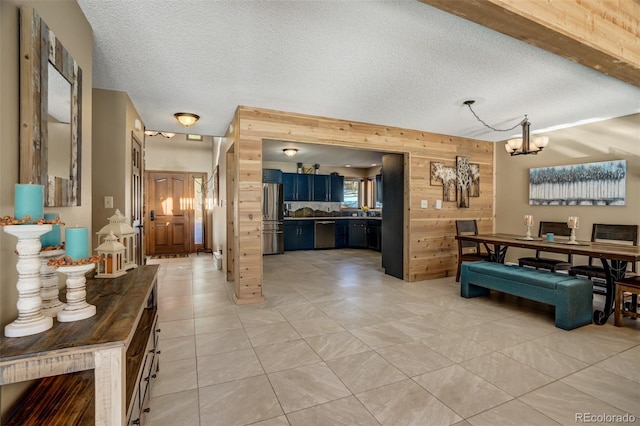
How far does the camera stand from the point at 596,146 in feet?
14.2

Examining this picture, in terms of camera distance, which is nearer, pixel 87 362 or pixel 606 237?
pixel 87 362

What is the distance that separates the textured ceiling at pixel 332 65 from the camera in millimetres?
1945

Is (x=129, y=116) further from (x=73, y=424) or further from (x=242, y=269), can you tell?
(x=73, y=424)

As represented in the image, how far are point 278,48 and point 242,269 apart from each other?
250 centimetres

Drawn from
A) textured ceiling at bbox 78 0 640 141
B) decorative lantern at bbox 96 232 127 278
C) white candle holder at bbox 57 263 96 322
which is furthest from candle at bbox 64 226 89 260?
textured ceiling at bbox 78 0 640 141

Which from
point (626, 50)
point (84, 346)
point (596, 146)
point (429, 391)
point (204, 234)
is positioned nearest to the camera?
point (84, 346)

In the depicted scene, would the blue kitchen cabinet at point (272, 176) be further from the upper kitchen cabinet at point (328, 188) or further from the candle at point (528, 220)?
the candle at point (528, 220)

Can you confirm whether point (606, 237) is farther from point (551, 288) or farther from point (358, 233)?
A: point (358, 233)

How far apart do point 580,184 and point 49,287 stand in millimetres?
6024

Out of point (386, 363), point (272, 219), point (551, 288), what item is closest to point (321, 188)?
point (272, 219)

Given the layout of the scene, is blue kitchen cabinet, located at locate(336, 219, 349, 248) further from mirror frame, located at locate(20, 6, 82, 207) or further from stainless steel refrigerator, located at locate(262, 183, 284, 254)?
mirror frame, located at locate(20, 6, 82, 207)

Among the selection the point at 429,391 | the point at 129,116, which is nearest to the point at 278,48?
the point at 129,116

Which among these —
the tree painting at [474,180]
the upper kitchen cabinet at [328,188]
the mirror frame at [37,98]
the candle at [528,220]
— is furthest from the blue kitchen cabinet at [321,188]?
the mirror frame at [37,98]

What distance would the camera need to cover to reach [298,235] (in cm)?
820
